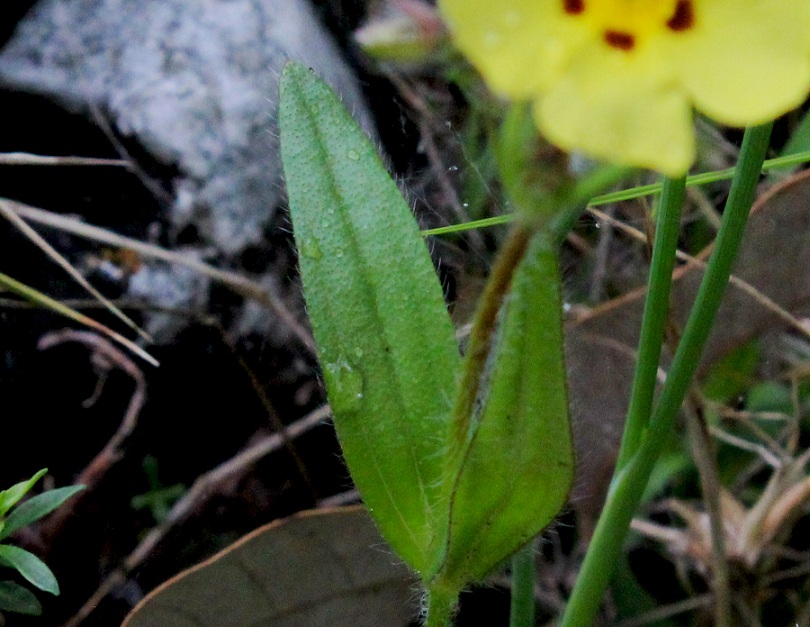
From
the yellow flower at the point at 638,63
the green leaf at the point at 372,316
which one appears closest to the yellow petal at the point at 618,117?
the yellow flower at the point at 638,63

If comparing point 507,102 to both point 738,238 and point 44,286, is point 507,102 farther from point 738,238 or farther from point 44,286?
point 44,286

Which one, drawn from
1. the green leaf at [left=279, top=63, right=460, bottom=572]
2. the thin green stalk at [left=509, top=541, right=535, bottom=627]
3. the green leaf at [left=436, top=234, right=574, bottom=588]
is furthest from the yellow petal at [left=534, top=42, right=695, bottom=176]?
the thin green stalk at [left=509, top=541, right=535, bottom=627]

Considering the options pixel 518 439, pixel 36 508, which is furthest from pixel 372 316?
pixel 36 508

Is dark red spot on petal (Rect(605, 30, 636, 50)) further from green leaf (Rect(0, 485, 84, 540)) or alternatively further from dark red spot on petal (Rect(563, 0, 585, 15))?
green leaf (Rect(0, 485, 84, 540))

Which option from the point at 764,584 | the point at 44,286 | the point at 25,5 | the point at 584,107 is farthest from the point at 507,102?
the point at 25,5

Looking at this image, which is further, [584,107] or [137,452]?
[137,452]
